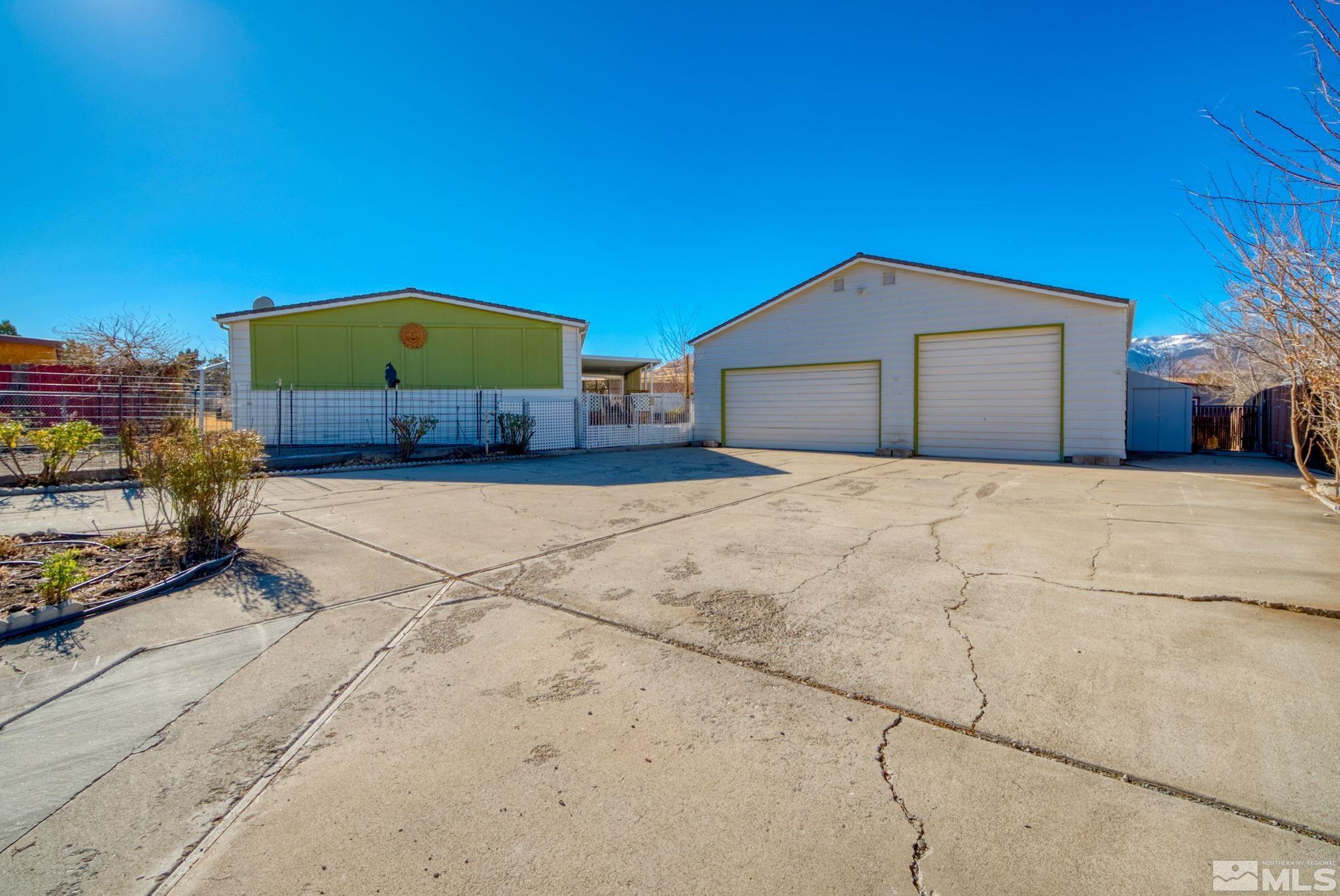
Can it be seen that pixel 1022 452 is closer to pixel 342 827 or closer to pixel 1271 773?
pixel 1271 773

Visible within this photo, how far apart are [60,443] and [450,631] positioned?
789 centimetres

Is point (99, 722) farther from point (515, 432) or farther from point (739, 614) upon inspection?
point (515, 432)

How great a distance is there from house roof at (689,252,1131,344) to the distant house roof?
2015 centimetres

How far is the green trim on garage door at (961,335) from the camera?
1181 centimetres

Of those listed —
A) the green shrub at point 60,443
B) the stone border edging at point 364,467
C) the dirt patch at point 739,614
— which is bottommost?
the dirt patch at point 739,614

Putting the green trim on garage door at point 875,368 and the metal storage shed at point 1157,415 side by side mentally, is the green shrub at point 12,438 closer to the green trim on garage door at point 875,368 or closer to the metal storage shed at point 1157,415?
the green trim on garage door at point 875,368

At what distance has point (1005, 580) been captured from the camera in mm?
3922

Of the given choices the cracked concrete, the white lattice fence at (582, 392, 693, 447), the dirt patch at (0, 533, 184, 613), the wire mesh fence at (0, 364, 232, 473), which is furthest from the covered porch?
the cracked concrete

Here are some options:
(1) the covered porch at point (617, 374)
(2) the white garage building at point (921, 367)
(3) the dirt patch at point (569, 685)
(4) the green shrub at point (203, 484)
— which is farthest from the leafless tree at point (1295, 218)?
(1) the covered porch at point (617, 374)

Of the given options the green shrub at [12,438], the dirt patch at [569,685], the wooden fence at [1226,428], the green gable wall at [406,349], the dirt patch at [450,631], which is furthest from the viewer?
the wooden fence at [1226,428]

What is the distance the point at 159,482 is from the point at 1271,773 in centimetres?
670

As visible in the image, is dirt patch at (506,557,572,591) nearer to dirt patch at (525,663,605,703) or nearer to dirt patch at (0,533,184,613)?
dirt patch at (525,663,605,703)

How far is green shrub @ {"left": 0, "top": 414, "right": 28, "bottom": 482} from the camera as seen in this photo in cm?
716

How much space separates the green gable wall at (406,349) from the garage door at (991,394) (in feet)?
32.2
